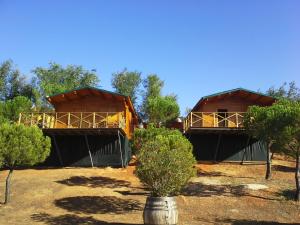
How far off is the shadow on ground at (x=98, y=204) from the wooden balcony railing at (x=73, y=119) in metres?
7.78

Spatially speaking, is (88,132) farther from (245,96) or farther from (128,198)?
(245,96)

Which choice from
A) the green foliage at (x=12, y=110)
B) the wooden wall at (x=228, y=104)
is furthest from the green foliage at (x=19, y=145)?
the wooden wall at (x=228, y=104)

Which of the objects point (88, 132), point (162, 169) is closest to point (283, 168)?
point (88, 132)

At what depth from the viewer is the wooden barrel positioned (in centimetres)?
1559

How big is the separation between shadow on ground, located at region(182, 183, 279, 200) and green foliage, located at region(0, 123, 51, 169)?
28.3 ft

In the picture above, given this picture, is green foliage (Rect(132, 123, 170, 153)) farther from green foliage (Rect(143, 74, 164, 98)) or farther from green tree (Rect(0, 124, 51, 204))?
green foliage (Rect(143, 74, 164, 98))

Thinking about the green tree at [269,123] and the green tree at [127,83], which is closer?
the green tree at [269,123]

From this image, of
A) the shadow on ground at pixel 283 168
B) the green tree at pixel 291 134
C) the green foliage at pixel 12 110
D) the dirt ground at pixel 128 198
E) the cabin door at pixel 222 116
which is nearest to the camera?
the dirt ground at pixel 128 198

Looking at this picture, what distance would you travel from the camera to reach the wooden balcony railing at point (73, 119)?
30.0m

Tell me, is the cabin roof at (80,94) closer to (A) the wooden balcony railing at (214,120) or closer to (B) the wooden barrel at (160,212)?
(A) the wooden balcony railing at (214,120)

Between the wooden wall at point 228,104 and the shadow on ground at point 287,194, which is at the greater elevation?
the wooden wall at point 228,104

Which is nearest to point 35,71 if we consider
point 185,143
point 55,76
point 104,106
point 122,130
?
point 55,76

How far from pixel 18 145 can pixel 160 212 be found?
9.51m

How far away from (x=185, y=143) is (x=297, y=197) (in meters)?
6.56
